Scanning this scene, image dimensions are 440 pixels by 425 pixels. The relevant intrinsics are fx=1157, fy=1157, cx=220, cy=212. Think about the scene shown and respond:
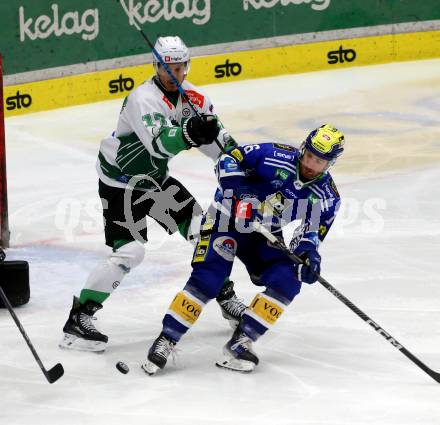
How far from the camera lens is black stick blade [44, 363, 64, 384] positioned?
4.94m

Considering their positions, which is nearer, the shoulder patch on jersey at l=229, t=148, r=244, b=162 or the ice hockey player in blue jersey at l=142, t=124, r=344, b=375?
the ice hockey player in blue jersey at l=142, t=124, r=344, b=375

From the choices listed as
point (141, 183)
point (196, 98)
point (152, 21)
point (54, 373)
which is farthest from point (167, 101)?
point (152, 21)

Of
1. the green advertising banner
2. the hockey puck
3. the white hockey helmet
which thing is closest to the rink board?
the green advertising banner

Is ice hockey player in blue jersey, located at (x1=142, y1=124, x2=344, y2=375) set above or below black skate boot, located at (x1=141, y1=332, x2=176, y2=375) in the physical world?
above

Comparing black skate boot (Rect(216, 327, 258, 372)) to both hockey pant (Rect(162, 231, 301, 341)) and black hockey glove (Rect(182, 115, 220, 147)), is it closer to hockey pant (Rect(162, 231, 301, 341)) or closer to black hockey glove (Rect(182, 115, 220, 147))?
hockey pant (Rect(162, 231, 301, 341))

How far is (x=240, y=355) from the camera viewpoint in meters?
5.22

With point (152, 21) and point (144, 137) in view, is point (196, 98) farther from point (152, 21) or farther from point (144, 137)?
point (152, 21)

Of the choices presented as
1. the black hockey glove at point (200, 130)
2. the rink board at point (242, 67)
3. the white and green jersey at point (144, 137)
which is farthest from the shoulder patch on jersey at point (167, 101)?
the rink board at point (242, 67)

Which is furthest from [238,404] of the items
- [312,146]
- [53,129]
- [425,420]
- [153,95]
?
[53,129]

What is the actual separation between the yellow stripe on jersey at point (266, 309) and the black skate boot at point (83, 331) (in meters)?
0.83

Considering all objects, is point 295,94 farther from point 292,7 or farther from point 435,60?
point 435,60

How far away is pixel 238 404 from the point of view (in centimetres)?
481

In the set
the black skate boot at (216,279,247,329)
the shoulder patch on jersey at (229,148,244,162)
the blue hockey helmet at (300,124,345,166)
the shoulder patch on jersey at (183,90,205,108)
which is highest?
the shoulder patch on jersey at (183,90,205,108)

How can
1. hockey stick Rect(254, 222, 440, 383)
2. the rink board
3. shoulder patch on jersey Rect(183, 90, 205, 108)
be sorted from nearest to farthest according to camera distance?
hockey stick Rect(254, 222, 440, 383), shoulder patch on jersey Rect(183, 90, 205, 108), the rink board
